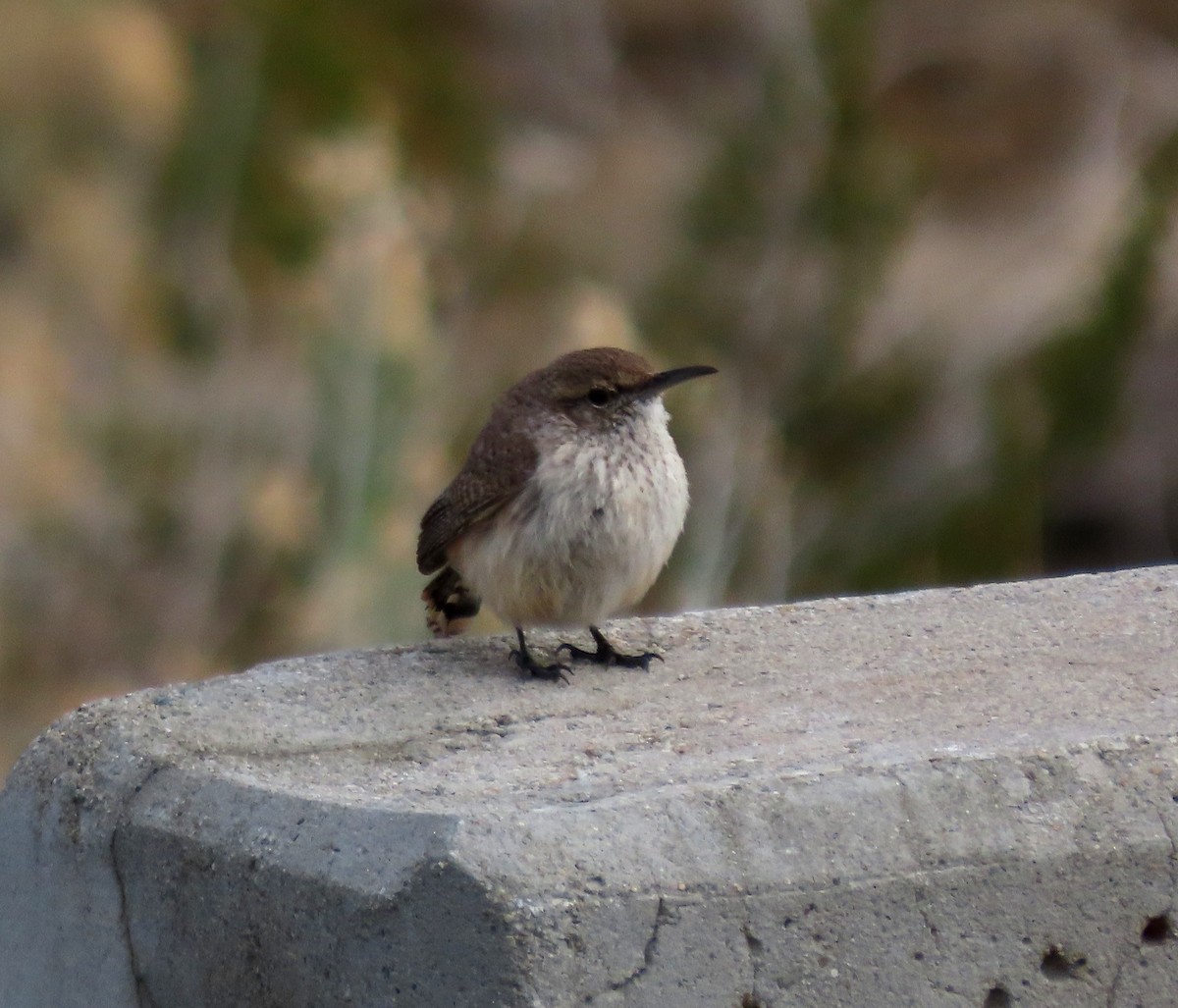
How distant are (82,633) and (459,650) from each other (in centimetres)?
533

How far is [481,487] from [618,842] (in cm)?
154

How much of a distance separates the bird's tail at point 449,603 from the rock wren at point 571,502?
0.82 ft

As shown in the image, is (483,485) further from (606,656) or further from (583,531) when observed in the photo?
(606,656)

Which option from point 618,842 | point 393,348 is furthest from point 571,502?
point 393,348

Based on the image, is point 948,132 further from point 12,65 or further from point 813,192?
point 12,65

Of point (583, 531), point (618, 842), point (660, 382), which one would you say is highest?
point (660, 382)

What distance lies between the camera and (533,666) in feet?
13.1

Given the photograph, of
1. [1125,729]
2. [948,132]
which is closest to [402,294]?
[1125,729]

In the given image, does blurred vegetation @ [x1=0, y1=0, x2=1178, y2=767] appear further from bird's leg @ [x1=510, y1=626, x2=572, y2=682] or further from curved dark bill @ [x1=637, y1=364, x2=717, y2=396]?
bird's leg @ [x1=510, y1=626, x2=572, y2=682]

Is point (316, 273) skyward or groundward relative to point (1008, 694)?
skyward

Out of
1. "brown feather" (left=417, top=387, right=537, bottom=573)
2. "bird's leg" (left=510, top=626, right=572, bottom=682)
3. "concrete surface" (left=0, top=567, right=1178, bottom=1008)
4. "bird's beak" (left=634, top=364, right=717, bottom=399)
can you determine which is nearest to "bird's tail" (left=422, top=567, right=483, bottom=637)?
"brown feather" (left=417, top=387, right=537, bottom=573)

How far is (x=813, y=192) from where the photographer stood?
8.98 m

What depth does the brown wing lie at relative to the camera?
4.18 m

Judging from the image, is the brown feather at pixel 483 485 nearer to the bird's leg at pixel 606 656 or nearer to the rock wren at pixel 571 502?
the rock wren at pixel 571 502
